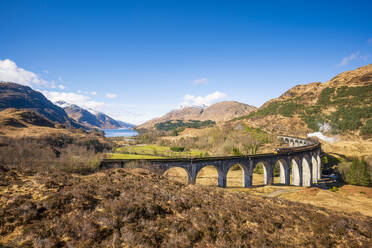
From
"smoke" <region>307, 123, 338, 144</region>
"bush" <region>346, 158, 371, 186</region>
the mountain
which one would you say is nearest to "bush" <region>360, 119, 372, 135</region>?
the mountain

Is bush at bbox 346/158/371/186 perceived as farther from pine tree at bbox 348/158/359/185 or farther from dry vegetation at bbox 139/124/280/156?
dry vegetation at bbox 139/124/280/156

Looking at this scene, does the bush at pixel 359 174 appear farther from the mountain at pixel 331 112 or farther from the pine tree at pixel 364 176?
the mountain at pixel 331 112

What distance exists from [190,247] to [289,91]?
210m

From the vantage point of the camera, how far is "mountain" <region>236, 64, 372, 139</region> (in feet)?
310

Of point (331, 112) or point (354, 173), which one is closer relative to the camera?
point (354, 173)

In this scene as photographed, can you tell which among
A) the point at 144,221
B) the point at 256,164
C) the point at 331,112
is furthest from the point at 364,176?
the point at 331,112

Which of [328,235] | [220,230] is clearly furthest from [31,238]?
[328,235]

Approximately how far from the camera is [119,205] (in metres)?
12.3

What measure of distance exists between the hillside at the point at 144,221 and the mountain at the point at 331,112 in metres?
103

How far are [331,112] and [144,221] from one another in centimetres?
14202

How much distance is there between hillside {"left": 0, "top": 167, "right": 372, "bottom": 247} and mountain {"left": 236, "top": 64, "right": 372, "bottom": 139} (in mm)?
102958

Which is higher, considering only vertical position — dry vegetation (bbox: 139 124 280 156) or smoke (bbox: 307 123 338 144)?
smoke (bbox: 307 123 338 144)

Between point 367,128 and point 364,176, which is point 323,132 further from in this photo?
point 364,176

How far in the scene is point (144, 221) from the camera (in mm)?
11102
